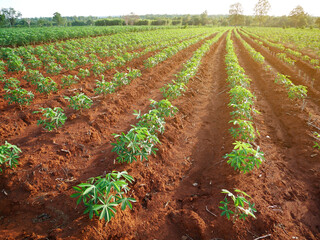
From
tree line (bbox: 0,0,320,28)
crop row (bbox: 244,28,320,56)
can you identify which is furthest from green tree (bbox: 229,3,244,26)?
crop row (bbox: 244,28,320,56)

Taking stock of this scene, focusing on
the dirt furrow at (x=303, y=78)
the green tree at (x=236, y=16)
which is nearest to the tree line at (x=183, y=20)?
the green tree at (x=236, y=16)

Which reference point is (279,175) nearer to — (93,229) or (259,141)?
(259,141)

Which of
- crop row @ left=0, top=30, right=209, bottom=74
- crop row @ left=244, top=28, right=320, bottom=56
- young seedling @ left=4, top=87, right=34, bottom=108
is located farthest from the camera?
crop row @ left=244, top=28, right=320, bottom=56

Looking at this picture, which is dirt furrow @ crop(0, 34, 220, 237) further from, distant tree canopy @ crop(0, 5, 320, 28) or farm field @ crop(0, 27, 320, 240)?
distant tree canopy @ crop(0, 5, 320, 28)

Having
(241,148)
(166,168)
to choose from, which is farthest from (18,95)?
(241,148)

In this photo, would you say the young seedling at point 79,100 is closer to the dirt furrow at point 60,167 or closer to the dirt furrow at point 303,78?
the dirt furrow at point 60,167

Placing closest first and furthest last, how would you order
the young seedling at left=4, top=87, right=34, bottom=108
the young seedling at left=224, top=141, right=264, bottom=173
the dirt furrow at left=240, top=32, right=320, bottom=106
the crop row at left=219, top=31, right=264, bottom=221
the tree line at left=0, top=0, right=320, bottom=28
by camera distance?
the crop row at left=219, top=31, right=264, bottom=221 → the young seedling at left=224, top=141, right=264, bottom=173 → the young seedling at left=4, top=87, right=34, bottom=108 → the dirt furrow at left=240, top=32, right=320, bottom=106 → the tree line at left=0, top=0, right=320, bottom=28

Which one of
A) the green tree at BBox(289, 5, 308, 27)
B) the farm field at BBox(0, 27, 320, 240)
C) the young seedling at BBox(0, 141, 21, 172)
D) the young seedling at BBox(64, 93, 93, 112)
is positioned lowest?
the farm field at BBox(0, 27, 320, 240)

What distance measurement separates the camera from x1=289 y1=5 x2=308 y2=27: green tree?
64.4 metres

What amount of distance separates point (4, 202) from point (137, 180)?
224 centimetres

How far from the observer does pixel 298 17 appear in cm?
6544

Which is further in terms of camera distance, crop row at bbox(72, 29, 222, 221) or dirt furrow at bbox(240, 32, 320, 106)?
dirt furrow at bbox(240, 32, 320, 106)

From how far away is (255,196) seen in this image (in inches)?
121

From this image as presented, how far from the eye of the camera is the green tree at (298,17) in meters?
64.4
